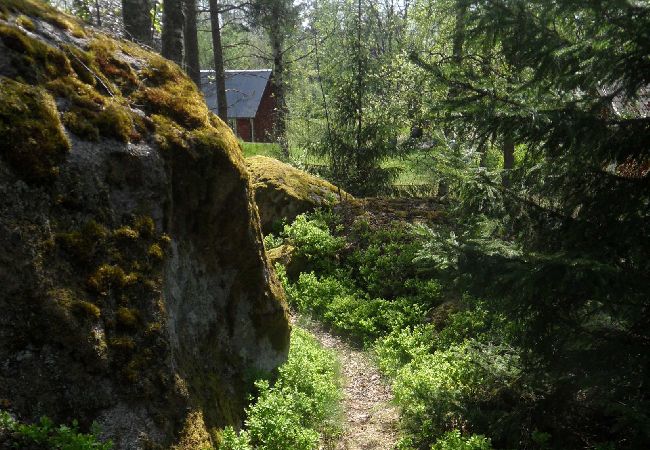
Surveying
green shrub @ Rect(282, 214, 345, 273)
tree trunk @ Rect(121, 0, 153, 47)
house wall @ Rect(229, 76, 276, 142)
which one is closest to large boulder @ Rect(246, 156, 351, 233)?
green shrub @ Rect(282, 214, 345, 273)

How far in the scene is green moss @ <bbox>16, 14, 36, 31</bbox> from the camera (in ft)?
12.2

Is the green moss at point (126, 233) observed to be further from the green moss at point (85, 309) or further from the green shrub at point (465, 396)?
the green shrub at point (465, 396)

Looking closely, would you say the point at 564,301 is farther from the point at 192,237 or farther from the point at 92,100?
the point at 92,100

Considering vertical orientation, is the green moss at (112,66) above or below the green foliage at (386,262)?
above

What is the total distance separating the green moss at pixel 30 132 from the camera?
10.2 feet

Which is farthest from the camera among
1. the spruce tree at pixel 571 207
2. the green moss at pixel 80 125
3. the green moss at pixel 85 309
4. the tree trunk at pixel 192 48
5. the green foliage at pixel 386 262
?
the tree trunk at pixel 192 48

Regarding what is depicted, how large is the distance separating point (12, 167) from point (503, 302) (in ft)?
13.0

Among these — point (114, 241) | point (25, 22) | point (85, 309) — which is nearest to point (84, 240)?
point (114, 241)

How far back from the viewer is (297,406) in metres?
5.12

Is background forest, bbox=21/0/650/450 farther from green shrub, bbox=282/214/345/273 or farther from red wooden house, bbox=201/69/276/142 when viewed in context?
red wooden house, bbox=201/69/276/142

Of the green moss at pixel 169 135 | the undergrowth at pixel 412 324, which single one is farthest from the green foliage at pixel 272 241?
the green moss at pixel 169 135

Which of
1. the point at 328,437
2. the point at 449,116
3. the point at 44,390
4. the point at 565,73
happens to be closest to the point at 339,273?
the point at 328,437

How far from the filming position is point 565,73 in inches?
170

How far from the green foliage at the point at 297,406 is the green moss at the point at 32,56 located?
9.32 feet
